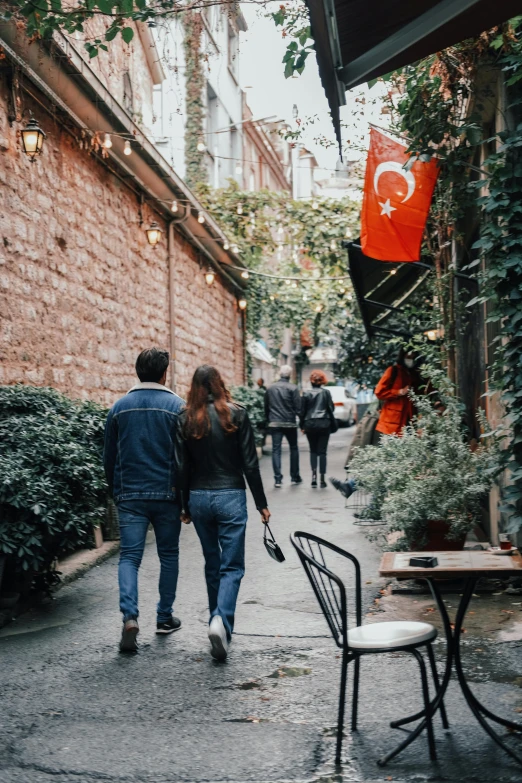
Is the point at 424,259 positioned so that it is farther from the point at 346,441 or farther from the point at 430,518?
the point at 346,441

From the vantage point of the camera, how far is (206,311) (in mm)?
18062

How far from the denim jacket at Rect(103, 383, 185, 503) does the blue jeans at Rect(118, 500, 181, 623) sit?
0.24 ft

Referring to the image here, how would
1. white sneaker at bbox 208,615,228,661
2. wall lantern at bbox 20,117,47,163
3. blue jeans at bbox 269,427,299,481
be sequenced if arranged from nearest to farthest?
white sneaker at bbox 208,615,228,661 → wall lantern at bbox 20,117,47,163 → blue jeans at bbox 269,427,299,481

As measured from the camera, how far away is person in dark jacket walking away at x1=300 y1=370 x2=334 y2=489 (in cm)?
1388

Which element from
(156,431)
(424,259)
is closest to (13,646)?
(156,431)

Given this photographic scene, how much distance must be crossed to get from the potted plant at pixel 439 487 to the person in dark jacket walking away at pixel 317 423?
6.53 meters

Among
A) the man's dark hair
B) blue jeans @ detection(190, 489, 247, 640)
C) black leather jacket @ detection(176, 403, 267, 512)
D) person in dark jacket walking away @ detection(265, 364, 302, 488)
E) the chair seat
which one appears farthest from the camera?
person in dark jacket walking away @ detection(265, 364, 302, 488)

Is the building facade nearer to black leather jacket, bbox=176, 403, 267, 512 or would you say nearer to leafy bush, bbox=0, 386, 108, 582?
leafy bush, bbox=0, 386, 108, 582

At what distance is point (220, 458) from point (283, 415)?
8.84m

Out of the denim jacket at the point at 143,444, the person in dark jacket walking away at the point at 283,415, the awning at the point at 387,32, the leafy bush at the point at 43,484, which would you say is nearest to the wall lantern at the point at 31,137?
the leafy bush at the point at 43,484

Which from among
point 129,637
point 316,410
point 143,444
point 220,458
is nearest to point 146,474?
point 143,444

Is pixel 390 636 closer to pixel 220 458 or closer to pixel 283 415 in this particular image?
pixel 220 458

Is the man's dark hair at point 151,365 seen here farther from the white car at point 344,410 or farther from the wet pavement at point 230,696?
the white car at point 344,410

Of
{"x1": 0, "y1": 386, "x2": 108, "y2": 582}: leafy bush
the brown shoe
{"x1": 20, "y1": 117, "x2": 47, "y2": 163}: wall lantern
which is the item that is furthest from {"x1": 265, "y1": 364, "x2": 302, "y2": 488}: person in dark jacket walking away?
the brown shoe
